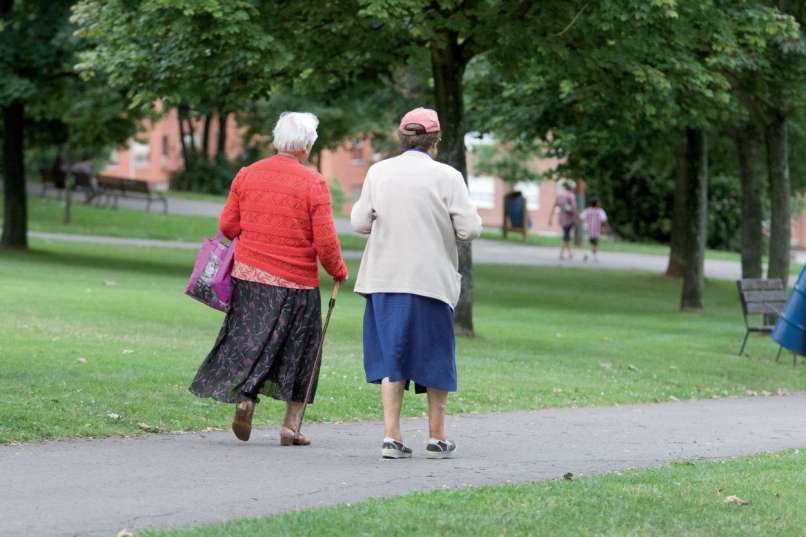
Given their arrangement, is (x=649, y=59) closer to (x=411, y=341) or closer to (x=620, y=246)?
(x=411, y=341)

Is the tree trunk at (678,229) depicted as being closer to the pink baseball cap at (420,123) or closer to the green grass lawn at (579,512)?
the pink baseball cap at (420,123)

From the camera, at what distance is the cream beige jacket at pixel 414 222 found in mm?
8555

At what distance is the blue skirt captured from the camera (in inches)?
338

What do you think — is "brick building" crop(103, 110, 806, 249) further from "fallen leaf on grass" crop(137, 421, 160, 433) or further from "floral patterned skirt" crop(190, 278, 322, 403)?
"floral patterned skirt" crop(190, 278, 322, 403)

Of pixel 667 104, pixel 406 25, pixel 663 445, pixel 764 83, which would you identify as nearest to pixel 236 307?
pixel 663 445

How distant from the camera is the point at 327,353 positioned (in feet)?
50.4

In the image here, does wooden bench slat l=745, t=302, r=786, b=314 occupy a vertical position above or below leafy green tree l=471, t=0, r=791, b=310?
below

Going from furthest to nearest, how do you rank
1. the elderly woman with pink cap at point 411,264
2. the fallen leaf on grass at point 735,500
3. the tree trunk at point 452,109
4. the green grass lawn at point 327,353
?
the tree trunk at point 452,109, the green grass lawn at point 327,353, the elderly woman with pink cap at point 411,264, the fallen leaf on grass at point 735,500

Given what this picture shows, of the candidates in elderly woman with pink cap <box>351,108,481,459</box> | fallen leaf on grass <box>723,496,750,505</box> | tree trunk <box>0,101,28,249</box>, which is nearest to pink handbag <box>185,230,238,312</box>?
elderly woman with pink cap <box>351,108,481,459</box>

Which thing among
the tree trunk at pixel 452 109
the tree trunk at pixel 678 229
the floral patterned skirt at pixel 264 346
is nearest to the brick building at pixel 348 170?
the tree trunk at pixel 678 229

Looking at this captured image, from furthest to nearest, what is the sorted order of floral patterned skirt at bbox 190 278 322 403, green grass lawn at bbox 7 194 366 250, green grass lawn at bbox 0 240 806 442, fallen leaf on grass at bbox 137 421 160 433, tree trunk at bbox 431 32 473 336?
green grass lawn at bbox 7 194 366 250, tree trunk at bbox 431 32 473 336, green grass lawn at bbox 0 240 806 442, fallen leaf on grass at bbox 137 421 160 433, floral patterned skirt at bbox 190 278 322 403

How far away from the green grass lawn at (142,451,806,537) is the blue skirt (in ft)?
4.15

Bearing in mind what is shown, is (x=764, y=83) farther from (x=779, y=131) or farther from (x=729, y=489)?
(x=729, y=489)

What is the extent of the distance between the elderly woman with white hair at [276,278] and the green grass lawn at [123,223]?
99.9 feet
